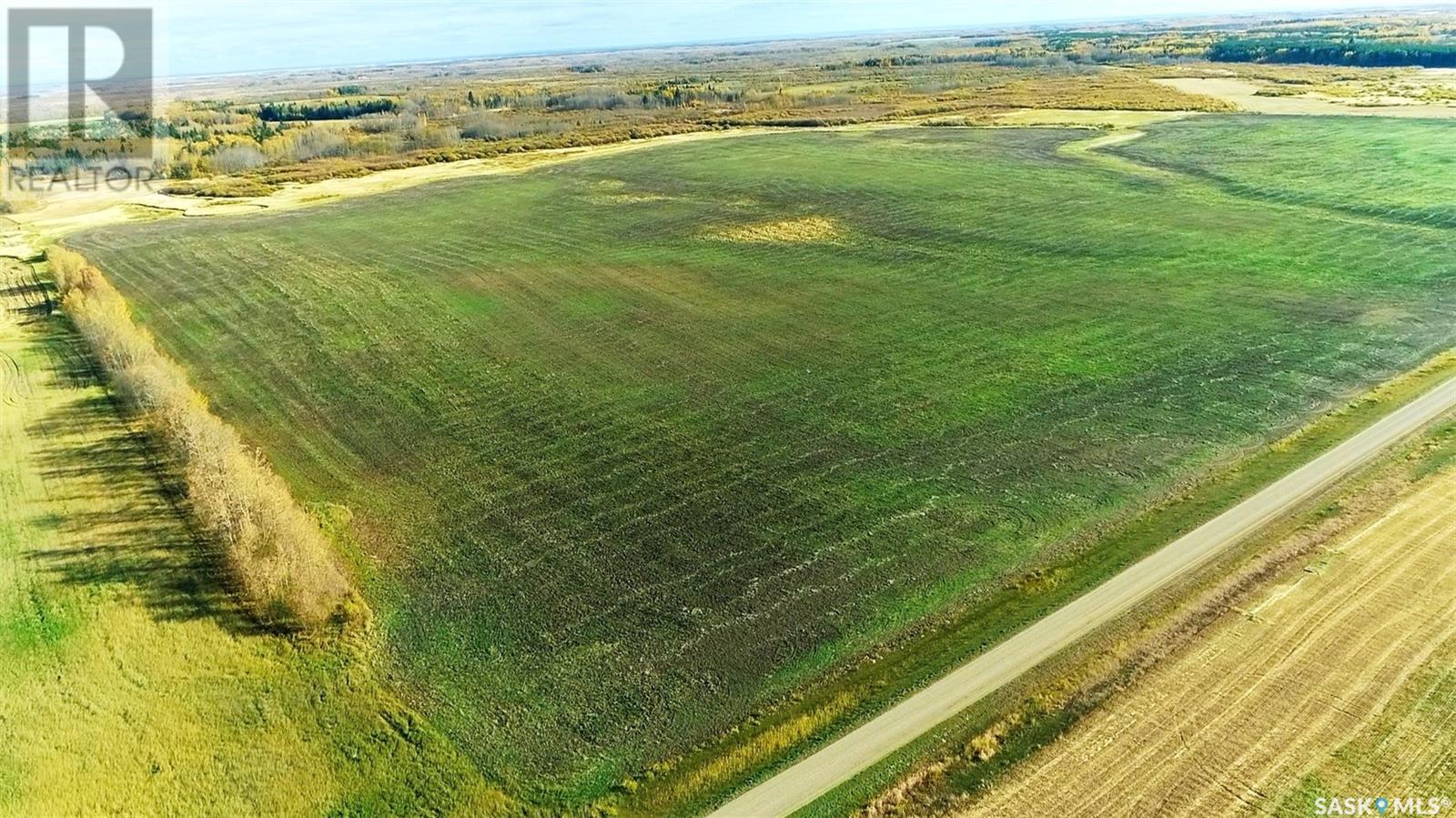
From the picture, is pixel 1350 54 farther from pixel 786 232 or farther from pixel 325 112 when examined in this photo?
pixel 325 112

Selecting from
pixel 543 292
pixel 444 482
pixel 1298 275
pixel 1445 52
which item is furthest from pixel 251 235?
pixel 1445 52

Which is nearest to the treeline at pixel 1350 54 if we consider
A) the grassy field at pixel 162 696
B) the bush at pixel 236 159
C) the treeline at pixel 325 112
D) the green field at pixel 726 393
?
the green field at pixel 726 393

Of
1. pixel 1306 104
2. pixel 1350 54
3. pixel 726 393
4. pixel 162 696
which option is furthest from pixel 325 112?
pixel 1350 54

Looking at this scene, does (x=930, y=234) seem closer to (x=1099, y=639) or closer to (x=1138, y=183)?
(x=1138, y=183)

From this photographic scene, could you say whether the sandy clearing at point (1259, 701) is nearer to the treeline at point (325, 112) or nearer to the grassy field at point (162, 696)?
the grassy field at point (162, 696)

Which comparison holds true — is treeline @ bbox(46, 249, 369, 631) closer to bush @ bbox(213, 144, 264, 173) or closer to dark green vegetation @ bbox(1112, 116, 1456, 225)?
dark green vegetation @ bbox(1112, 116, 1456, 225)

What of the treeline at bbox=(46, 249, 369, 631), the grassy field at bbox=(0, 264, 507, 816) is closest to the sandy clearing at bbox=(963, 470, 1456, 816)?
the grassy field at bbox=(0, 264, 507, 816)

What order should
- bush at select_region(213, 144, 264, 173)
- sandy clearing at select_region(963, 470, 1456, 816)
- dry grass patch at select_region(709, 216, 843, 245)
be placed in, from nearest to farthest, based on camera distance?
sandy clearing at select_region(963, 470, 1456, 816)
dry grass patch at select_region(709, 216, 843, 245)
bush at select_region(213, 144, 264, 173)
